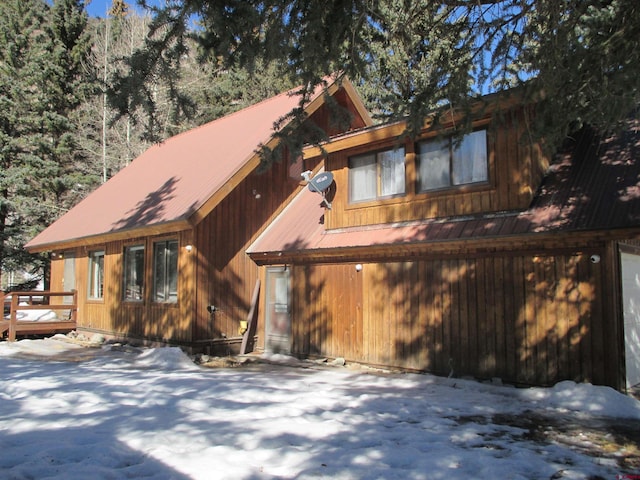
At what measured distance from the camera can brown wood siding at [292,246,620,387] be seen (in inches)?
285

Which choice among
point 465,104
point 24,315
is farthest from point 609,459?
point 24,315

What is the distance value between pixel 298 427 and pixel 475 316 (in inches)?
163

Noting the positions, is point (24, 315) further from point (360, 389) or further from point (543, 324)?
point (543, 324)

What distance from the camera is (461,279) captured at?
28.4 feet

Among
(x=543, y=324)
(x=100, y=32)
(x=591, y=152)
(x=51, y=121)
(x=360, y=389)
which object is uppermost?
(x=100, y=32)

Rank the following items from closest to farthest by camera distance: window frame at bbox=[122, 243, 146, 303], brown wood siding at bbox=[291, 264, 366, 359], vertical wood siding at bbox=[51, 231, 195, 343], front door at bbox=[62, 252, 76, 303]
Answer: brown wood siding at bbox=[291, 264, 366, 359] < vertical wood siding at bbox=[51, 231, 195, 343] < window frame at bbox=[122, 243, 146, 303] < front door at bbox=[62, 252, 76, 303]

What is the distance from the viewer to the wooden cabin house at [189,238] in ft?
38.3

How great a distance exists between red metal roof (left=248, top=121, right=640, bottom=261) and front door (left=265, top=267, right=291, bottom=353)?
1734 millimetres

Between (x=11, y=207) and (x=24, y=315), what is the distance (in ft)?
20.7

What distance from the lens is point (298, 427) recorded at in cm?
548

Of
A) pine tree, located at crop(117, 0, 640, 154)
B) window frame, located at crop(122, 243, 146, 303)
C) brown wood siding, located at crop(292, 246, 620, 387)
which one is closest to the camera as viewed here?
pine tree, located at crop(117, 0, 640, 154)

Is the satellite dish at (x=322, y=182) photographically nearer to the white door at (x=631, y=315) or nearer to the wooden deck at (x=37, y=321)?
the white door at (x=631, y=315)

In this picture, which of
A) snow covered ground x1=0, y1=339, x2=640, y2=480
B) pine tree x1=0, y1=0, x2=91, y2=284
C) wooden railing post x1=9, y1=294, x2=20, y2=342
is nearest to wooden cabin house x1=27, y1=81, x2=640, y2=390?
snow covered ground x1=0, y1=339, x2=640, y2=480

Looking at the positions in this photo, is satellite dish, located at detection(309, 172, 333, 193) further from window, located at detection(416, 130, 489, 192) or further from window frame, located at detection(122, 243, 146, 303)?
window frame, located at detection(122, 243, 146, 303)
